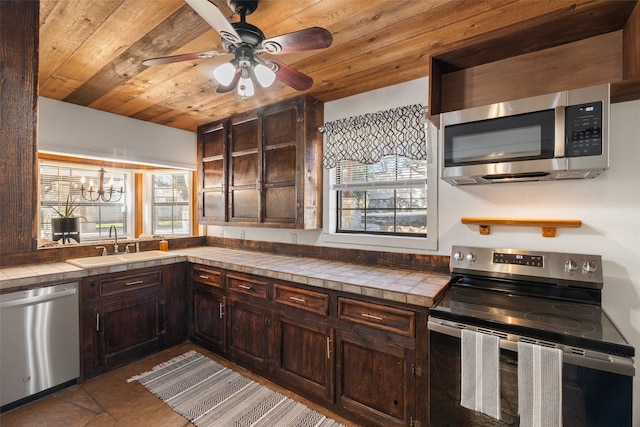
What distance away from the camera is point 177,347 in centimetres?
296

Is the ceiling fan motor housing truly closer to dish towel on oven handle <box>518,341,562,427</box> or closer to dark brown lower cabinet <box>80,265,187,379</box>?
dish towel on oven handle <box>518,341,562,427</box>

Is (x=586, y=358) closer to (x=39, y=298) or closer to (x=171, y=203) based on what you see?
(x=39, y=298)

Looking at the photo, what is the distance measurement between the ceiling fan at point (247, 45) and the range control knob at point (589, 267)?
1812 mm

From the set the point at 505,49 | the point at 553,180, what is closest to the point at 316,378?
the point at 553,180

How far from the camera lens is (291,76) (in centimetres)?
171

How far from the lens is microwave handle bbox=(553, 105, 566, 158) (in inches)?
57.6

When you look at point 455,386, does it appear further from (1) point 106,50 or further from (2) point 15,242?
(1) point 106,50

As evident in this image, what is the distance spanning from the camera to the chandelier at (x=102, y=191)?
4.02 metres

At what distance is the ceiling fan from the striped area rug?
2.05 meters

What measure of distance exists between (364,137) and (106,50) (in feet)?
6.19

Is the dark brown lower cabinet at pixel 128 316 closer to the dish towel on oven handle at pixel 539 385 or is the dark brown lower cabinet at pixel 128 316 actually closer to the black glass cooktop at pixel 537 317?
the black glass cooktop at pixel 537 317

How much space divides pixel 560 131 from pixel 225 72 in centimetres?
171

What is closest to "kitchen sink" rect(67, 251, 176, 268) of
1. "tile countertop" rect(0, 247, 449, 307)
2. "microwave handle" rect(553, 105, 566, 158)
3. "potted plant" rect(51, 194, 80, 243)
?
"tile countertop" rect(0, 247, 449, 307)

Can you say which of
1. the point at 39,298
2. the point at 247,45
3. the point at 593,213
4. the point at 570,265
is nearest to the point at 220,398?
the point at 39,298
